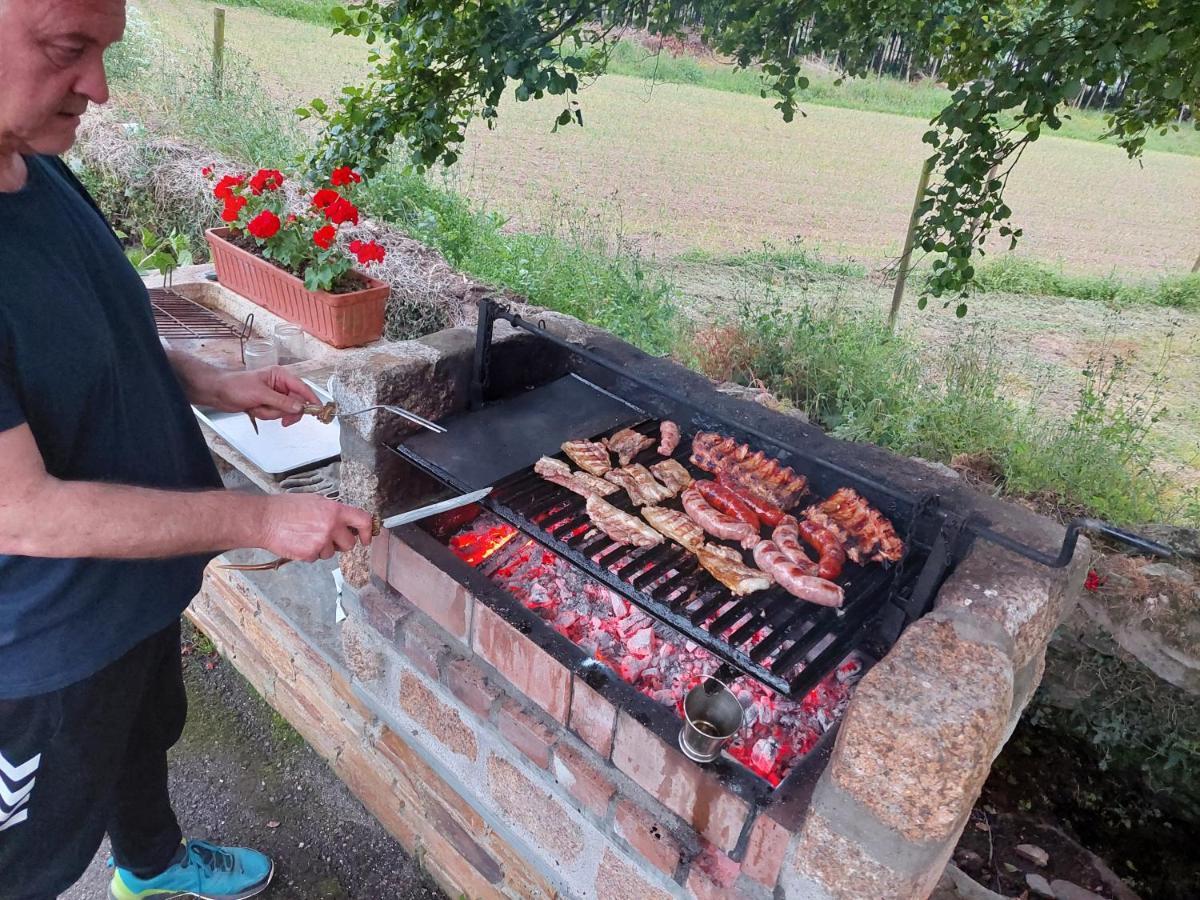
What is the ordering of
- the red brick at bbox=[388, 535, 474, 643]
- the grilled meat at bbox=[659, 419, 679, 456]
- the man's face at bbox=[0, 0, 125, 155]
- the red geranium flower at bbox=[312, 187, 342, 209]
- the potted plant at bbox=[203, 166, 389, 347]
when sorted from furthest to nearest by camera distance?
the potted plant at bbox=[203, 166, 389, 347], the red geranium flower at bbox=[312, 187, 342, 209], the grilled meat at bbox=[659, 419, 679, 456], the red brick at bbox=[388, 535, 474, 643], the man's face at bbox=[0, 0, 125, 155]

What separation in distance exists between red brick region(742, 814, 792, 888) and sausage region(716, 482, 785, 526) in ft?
2.84

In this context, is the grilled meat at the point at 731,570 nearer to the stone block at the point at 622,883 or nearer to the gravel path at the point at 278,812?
the stone block at the point at 622,883

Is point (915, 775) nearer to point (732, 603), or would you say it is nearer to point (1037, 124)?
point (732, 603)

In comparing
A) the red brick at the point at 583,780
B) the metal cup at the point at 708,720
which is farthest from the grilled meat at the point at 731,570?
the red brick at the point at 583,780

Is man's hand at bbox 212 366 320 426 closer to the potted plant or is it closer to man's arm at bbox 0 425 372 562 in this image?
man's arm at bbox 0 425 372 562

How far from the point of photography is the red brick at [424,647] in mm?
2320

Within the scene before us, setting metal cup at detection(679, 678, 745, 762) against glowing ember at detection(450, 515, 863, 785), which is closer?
metal cup at detection(679, 678, 745, 762)

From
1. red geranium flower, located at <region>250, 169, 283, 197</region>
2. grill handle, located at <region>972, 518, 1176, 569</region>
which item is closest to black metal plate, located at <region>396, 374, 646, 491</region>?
grill handle, located at <region>972, 518, 1176, 569</region>

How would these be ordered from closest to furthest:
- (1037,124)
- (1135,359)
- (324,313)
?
(1037,124)
(324,313)
(1135,359)

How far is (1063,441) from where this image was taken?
4469 millimetres

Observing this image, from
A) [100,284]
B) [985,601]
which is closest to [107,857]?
[100,284]

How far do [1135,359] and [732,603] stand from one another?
8.11m

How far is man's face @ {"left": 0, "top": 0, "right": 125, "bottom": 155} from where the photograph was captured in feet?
4.31

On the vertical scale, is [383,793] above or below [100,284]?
below
